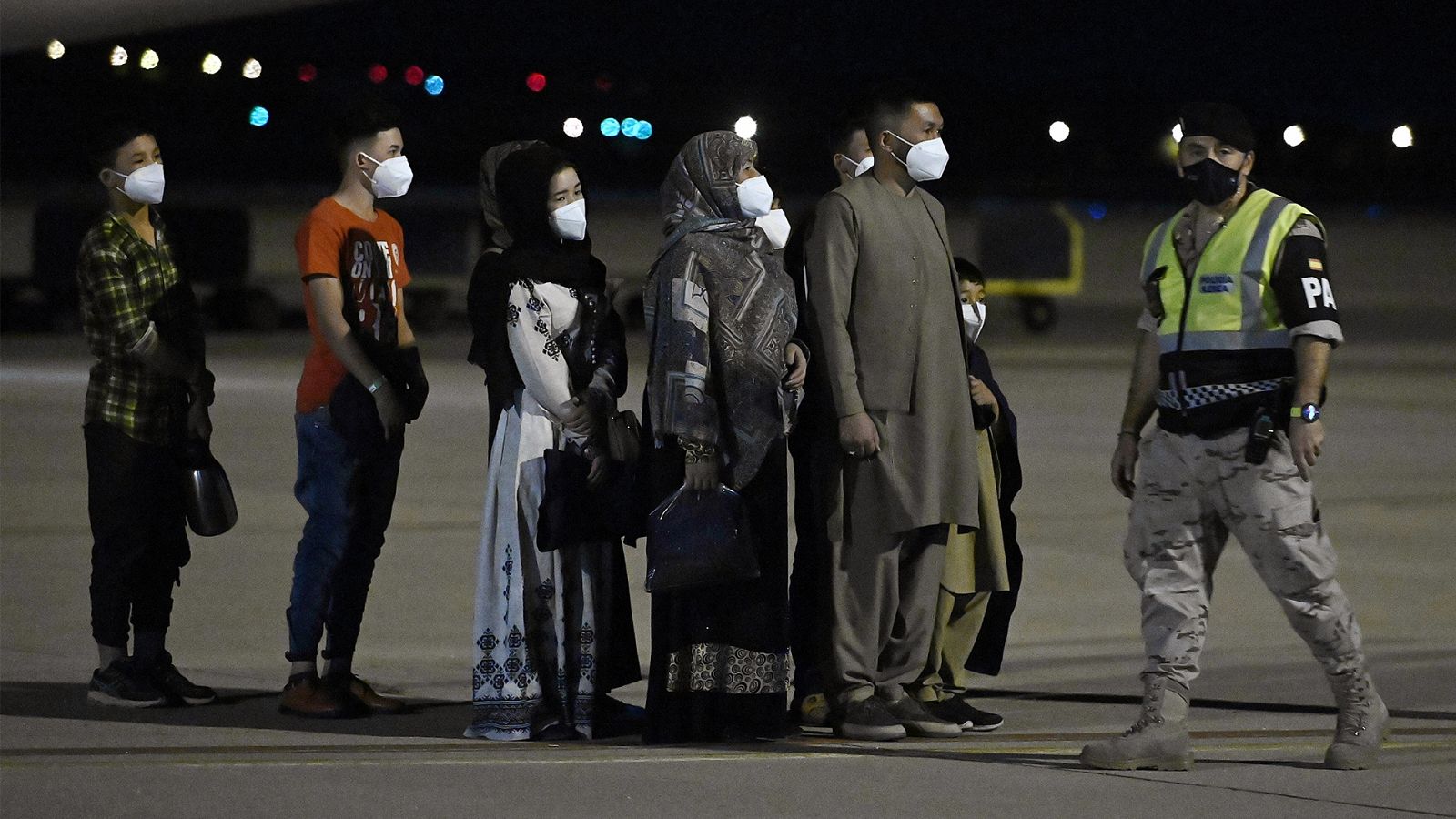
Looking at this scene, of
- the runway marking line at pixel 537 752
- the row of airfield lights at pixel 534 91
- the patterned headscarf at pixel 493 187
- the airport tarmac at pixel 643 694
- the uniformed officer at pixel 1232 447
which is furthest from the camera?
the row of airfield lights at pixel 534 91

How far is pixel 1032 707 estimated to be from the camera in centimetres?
634

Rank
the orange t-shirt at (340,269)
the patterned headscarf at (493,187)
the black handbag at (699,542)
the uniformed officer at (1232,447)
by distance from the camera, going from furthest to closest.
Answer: the orange t-shirt at (340,269)
the patterned headscarf at (493,187)
the black handbag at (699,542)
the uniformed officer at (1232,447)

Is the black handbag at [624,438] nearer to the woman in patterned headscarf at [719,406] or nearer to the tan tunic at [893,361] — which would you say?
the woman in patterned headscarf at [719,406]

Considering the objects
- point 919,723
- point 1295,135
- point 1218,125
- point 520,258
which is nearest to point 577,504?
point 520,258

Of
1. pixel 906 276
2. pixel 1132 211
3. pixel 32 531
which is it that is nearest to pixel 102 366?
pixel 906 276

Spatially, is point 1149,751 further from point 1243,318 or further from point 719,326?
point 719,326

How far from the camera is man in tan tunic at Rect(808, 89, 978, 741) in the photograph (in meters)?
5.75

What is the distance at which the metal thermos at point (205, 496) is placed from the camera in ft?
20.5

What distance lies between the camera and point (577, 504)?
5.80 metres

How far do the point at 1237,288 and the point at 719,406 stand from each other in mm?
1415

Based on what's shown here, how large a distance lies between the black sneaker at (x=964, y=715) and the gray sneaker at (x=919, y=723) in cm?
6

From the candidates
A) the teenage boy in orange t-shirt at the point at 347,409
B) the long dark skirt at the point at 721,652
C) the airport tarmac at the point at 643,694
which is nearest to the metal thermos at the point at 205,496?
the teenage boy in orange t-shirt at the point at 347,409

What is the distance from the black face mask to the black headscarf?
1672 mm

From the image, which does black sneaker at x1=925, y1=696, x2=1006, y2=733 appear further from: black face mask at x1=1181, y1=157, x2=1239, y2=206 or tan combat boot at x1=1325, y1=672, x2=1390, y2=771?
black face mask at x1=1181, y1=157, x2=1239, y2=206
